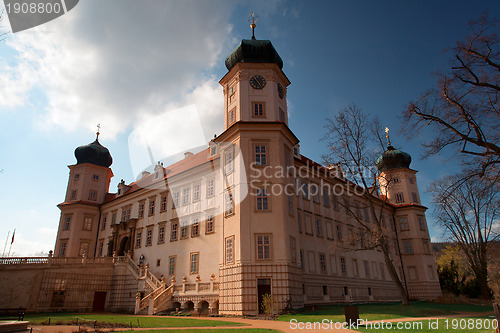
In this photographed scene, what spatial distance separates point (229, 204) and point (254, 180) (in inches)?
101

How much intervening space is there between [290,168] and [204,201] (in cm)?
792

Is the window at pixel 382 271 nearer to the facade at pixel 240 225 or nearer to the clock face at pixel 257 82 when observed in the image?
the facade at pixel 240 225

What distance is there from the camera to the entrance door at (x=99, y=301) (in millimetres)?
28469

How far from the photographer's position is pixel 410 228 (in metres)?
45.0

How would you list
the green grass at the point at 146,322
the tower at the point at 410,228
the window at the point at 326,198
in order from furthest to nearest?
the tower at the point at 410,228
the window at the point at 326,198
the green grass at the point at 146,322

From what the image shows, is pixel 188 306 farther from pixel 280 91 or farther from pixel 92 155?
pixel 92 155

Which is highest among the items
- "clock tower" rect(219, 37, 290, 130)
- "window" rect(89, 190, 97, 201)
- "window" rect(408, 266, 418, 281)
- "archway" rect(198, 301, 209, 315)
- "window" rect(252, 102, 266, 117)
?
"clock tower" rect(219, 37, 290, 130)

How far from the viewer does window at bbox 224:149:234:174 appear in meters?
25.2

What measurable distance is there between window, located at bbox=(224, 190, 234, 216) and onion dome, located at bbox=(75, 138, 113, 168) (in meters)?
25.8

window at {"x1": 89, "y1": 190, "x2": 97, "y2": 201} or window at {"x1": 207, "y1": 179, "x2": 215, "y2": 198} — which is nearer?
window at {"x1": 207, "y1": 179, "x2": 215, "y2": 198}

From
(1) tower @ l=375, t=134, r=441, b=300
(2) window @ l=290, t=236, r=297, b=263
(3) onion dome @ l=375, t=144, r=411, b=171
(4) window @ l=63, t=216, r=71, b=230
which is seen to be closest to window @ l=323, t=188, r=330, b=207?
(1) tower @ l=375, t=134, r=441, b=300

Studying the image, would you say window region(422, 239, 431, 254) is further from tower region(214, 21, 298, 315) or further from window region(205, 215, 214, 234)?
window region(205, 215, 214, 234)

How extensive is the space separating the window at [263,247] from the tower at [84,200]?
24.9m

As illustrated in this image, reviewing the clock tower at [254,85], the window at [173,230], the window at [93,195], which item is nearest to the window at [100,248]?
the window at [93,195]
